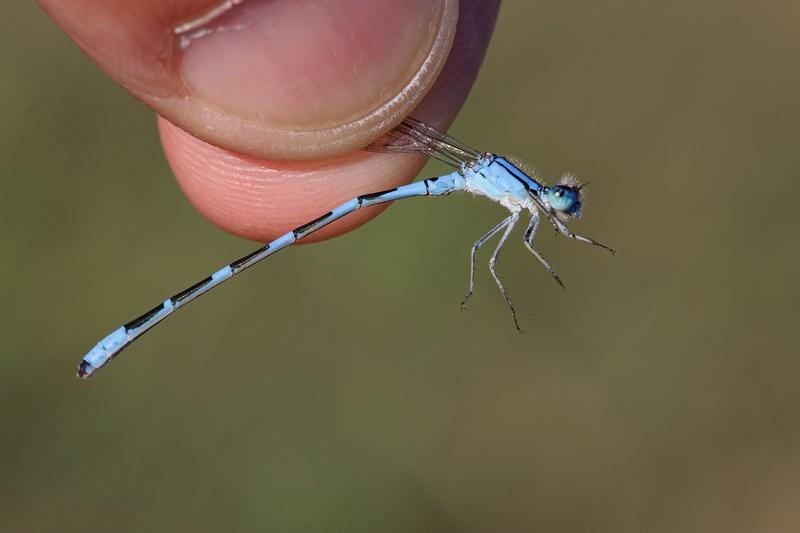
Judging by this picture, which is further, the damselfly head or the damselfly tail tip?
the damselfly head

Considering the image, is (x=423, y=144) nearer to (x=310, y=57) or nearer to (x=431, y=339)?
(x=310, y=57)

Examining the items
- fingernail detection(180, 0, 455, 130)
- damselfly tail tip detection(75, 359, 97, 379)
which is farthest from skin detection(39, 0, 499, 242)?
damselfly tail tip detection(75, 359, 97, 379)

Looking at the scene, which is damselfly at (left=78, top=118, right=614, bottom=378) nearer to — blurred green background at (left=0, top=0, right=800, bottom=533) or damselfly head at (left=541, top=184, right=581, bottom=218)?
damselfly head at (left=541, top=184, right=581, bottom=218)

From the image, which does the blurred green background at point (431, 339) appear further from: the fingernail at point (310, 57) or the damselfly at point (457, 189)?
the fingernail at point (310, 57)

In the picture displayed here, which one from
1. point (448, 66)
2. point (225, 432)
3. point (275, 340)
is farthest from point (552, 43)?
point (225, 432)

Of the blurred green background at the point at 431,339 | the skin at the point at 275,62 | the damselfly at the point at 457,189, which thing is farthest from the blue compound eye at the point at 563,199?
the blurred green background at the point at 431,339

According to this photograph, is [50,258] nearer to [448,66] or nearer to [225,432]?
[225,432]
